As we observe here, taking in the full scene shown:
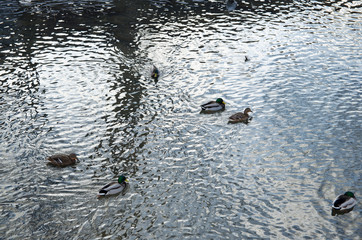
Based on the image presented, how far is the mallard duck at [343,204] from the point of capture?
11500 millimetres

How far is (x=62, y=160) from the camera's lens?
13.5 meters

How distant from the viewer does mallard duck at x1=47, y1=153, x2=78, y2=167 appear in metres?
13.5

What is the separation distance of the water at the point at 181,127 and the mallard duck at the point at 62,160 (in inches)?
10.9

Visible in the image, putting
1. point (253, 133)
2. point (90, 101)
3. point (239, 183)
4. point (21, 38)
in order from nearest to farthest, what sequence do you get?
point (239, 183), point (253, 133), point (90, 101), point (21, 38)

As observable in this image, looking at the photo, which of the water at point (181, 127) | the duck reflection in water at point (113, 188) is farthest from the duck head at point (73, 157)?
the duck reflection in water at point (113, 188)

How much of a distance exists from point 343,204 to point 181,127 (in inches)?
268

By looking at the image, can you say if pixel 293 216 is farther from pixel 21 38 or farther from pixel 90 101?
pixel 21 38

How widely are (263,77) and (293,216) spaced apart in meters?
9.90

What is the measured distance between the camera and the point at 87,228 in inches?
437

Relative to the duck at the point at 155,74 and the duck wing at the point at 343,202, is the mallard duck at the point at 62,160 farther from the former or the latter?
the duck wing at the point at 343,202

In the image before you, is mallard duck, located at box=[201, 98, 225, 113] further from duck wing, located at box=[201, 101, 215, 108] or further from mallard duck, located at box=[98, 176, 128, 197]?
mallard duck, located at box=[98, 176, 128, 197]

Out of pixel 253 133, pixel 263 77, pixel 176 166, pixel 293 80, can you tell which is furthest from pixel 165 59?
pixel 176 166

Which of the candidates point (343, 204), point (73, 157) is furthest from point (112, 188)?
point (343, 204)

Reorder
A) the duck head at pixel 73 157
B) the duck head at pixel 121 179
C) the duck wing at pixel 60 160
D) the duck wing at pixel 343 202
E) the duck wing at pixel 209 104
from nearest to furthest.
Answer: the duck wing at pixel 343 202 < the duck head at pixel 121 179 < the duck wing at pixel 60 160 < the duck head at pixel 73 157 < the duck wing at pixel 209 104
